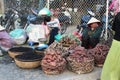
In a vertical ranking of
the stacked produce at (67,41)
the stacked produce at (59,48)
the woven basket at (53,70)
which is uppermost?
the stacked produce at (67,41)

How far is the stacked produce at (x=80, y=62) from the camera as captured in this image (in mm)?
6949

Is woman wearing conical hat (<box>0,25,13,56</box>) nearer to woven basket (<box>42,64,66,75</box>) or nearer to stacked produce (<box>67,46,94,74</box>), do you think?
woven basket (<box>42,64,66,75</box>)

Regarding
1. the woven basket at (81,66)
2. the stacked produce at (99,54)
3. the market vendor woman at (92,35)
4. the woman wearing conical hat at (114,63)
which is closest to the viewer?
the woman wearing conical hat at (114,63)

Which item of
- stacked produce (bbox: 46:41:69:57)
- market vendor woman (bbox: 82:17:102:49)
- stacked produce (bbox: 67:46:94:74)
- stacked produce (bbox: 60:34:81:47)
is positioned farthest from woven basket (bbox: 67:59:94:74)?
market vendor woman (bbox: 82:17:102:49)

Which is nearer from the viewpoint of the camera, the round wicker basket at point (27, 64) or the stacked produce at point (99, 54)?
the round wicker basket at point (27, 64)

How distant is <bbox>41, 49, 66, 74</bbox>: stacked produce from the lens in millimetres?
6836

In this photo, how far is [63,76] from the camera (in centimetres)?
689

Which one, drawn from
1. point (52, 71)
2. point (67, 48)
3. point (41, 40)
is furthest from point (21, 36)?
point (52, 71)

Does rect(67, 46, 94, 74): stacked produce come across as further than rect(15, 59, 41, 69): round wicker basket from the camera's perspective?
No

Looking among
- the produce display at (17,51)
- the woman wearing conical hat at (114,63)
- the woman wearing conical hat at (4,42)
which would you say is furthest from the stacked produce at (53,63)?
the woman wearing conical hat at (4,42)

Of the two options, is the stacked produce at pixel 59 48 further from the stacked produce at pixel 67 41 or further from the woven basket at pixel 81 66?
the woven basket at pixel 81 66

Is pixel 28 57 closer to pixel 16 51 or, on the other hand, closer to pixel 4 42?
pixel 16 51

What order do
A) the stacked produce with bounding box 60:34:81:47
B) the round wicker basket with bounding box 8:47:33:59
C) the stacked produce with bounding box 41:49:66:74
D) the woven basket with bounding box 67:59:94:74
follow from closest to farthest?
the stacked produce with bounding box 41:49:66:74
the woven basket with bounding box 67:59:94:74
the round wicker basket with bounding box 8:47:33:59
the stacked produce with bounding box 60:34:81:47

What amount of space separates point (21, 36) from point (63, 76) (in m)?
3.31
